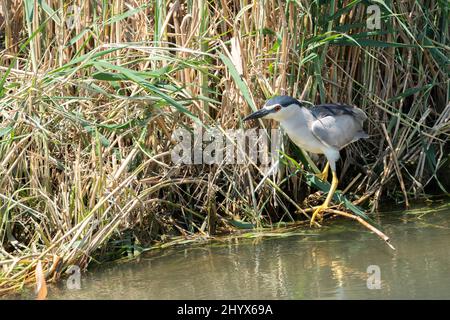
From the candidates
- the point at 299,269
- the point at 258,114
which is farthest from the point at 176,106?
the point at 299,269

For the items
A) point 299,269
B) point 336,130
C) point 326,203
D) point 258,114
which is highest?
point 258,114

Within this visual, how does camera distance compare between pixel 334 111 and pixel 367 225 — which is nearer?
pixel 367 225

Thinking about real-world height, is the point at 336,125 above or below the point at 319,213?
above

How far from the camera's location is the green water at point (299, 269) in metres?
5.01

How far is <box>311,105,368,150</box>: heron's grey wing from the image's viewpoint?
20.7 feet

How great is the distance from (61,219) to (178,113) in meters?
1.06

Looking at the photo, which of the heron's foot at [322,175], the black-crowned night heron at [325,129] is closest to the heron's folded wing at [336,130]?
the black-crowned night heron at [325,129]

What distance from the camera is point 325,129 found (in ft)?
20.8

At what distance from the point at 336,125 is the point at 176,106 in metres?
1.35

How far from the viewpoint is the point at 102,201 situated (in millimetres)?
5430

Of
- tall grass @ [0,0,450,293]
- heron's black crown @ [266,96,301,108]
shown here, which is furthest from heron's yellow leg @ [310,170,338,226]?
heron's black crown @ [266,96,301,108]

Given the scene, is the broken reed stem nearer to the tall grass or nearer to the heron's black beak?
the tall grass

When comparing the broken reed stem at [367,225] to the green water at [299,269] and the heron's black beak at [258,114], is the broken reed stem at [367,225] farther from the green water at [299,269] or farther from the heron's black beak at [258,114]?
the heron's black beak at [258,114]

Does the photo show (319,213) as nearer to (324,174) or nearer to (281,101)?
(324,174)
